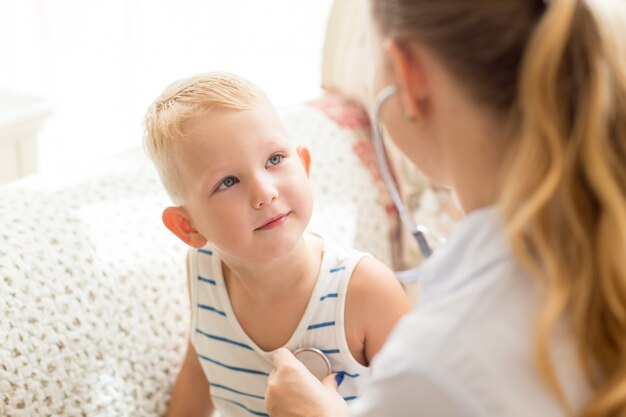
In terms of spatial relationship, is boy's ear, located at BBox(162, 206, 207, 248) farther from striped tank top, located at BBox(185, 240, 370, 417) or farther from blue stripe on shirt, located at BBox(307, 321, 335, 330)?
blue stripe on shirt, located at BBox(307, 321, 335, 330)

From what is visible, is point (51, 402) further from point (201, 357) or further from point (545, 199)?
point (545, 199)

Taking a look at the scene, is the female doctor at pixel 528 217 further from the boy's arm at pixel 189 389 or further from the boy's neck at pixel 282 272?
the boy's arm at pixel 189 389

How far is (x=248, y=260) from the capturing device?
121 centimetres

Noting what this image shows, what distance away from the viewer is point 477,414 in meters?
0.75

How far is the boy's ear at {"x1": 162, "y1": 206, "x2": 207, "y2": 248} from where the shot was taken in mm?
1225

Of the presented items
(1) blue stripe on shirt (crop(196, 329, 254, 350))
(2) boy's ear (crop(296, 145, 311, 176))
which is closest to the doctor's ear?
(2) boy's ear (crop(296, 145, 311, 176))

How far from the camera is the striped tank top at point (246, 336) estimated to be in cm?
122

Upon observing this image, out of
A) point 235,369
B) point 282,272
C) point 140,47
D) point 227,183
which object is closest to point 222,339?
point 235,369

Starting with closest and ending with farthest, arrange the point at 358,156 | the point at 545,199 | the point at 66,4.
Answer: the point at 545,199 → the point at 358,156 → the point at 66,4

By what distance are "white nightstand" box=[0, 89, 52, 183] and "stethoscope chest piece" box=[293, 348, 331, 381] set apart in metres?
0.88

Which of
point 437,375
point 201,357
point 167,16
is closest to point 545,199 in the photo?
point 437,375

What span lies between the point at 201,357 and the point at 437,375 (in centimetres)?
64

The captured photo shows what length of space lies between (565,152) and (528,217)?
0.06 m

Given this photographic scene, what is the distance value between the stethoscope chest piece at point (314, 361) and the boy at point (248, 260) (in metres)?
0.01
